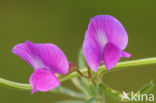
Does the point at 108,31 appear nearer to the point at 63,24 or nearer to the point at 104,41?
the point at 104,41

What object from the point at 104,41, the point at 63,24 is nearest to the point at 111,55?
the point at 104,41

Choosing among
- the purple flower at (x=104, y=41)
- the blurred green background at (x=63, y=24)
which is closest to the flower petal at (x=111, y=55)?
the purple flower at (x=104, y=41)

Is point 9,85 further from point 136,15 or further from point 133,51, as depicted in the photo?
point 136,15

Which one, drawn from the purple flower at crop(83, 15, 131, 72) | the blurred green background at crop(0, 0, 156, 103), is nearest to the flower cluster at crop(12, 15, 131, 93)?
the purple flower at crop(83, 15, 131, 72)

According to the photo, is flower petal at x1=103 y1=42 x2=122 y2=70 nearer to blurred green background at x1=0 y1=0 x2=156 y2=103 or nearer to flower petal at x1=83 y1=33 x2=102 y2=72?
flower petal at x1=83 y1=33 x2=102 y2=72

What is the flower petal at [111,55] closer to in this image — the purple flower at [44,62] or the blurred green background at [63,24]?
the purple flower at [44,62]

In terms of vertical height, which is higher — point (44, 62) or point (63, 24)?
point (44, 62)
